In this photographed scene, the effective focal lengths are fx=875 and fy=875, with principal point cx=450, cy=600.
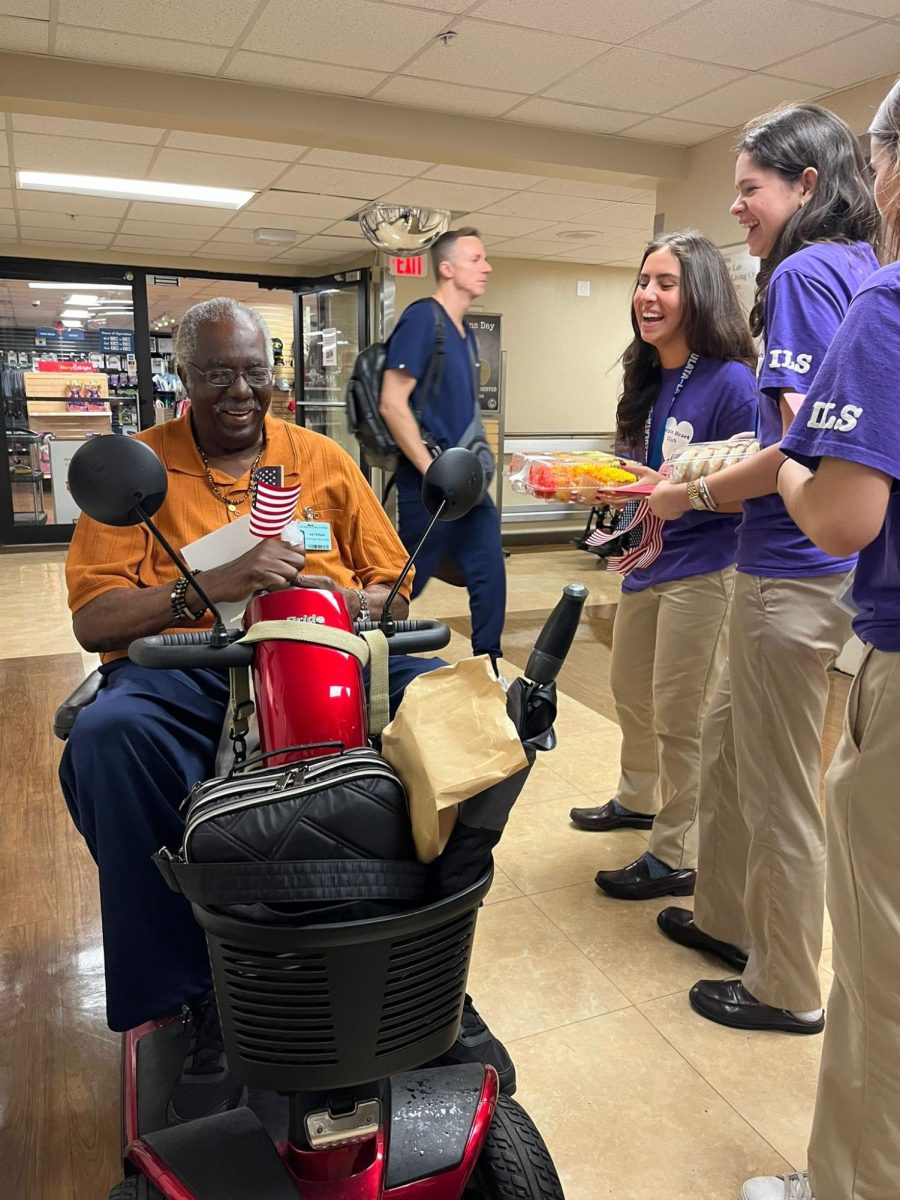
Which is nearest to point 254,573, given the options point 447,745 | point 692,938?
point 447,745

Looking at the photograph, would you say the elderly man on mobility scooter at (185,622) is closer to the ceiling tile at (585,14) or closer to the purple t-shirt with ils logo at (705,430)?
the purple t-shirt with ils logo at (705,430)

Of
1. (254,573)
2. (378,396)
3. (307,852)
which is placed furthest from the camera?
(378,396)

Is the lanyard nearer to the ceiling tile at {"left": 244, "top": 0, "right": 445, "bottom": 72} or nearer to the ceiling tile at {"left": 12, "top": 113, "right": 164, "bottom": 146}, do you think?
the ceiling tile at {"left": 244, "top": 0, "right": 445, "bottom": 72}

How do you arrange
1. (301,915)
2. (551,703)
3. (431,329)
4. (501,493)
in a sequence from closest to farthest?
(301,915)
(551,703)
(431,329)
(501,493)

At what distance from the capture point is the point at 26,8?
11.2 feet

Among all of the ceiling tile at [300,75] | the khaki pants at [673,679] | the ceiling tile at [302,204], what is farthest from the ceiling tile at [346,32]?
the khaki pants at [673,679]

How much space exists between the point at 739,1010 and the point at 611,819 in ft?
2.86

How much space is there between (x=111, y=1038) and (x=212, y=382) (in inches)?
50.7

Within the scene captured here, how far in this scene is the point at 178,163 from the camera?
534 centimetres

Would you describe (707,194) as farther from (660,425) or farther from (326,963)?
(326,963)

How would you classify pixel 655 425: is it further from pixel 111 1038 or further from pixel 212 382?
pixel 111 1038

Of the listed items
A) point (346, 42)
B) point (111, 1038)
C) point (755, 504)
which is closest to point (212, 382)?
point (755, 504)

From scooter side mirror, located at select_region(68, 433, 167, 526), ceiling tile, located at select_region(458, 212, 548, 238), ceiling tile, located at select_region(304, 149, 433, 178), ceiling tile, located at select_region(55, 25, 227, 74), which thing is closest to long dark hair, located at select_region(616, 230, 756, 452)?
scooter side mirror, located at select_region(68, 433, 167, 526)

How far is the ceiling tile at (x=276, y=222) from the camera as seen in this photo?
22.2 ft
